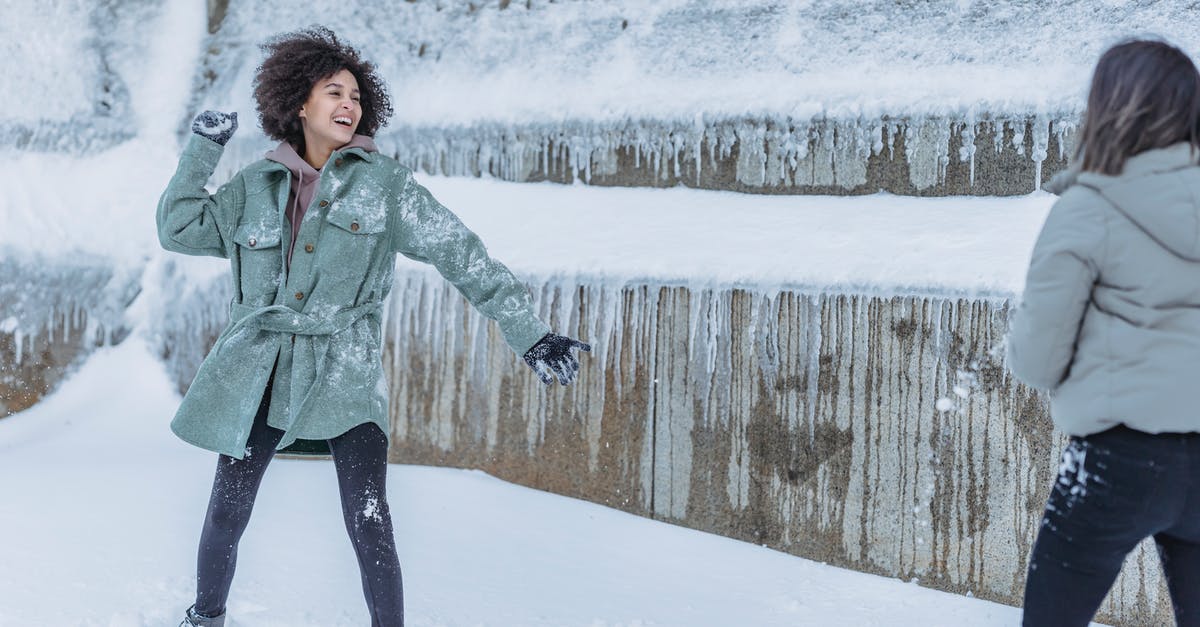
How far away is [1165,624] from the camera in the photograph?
3.27 metres

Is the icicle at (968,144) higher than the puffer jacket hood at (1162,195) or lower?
higher

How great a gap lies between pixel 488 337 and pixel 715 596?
152 centimetres

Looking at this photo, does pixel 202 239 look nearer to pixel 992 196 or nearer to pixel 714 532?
pixel 714 532

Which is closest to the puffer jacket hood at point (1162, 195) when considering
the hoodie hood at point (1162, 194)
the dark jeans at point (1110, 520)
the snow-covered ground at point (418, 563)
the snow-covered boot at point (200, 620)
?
the hoodie hood at point (1162, 194)

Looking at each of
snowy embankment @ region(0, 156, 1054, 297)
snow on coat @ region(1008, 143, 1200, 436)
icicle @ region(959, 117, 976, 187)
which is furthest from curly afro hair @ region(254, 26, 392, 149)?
icicle @ region(959, 117, 976, 187)

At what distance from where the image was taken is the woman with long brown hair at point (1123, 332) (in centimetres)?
186

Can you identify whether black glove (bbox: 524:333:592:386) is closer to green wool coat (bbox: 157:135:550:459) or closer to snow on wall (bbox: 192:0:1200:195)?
green wool coat (bbox: 157:135:550:459)

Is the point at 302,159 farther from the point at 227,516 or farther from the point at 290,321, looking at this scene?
the point at 227,516

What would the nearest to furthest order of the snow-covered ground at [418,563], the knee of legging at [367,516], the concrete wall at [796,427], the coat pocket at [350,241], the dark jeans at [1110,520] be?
the dark jeans at [1110,520]
the knee of legging at [367,516]
the coat pocket at [350,241]
the snow-covered ground at [418,563]
the concrete wall at [796,427]

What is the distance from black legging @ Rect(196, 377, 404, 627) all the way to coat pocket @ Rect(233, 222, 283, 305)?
24 centimetres

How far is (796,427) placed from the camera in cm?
380

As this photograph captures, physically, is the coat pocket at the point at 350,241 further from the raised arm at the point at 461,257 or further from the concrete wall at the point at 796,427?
the concrete wall at the point at 796,427

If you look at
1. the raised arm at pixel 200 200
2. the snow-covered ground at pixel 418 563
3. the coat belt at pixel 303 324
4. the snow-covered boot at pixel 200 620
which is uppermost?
the raised arm at pixel 200 200

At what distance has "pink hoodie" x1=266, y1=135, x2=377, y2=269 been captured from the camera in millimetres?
2750
